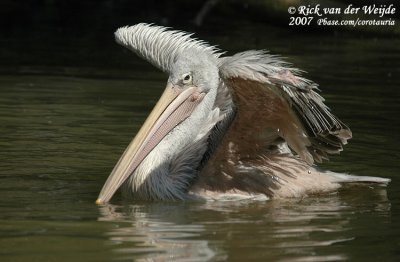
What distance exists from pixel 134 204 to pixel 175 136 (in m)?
0.67

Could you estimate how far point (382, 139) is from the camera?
921 centimetres

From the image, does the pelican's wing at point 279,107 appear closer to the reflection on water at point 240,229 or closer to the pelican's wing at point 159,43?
the reflection on water at point 240,229

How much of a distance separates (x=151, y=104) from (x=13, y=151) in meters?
2.64

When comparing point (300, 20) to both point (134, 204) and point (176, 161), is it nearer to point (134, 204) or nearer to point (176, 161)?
point (176, 161)

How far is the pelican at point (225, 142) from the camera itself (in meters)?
7.00

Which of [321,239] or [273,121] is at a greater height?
[273,121]

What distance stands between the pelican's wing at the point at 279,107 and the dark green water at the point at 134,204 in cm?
40

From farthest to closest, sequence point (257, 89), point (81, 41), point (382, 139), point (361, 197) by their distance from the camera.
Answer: point (81, 41), point (382, 139), point (361, 197), point (257, 89)

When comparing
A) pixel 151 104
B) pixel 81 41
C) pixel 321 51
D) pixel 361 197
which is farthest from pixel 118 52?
pixel 361 197

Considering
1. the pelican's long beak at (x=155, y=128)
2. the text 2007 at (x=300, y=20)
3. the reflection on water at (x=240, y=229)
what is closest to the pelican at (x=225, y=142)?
the pelican's long beak at (x=155, y=128)

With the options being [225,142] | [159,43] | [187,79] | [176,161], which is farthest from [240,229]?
[159,43]

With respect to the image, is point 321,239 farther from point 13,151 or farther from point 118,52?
point 118,52

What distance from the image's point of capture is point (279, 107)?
23.1 feet

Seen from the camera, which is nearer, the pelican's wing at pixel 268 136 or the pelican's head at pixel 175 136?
the pelican's wing at pixel 268 136
